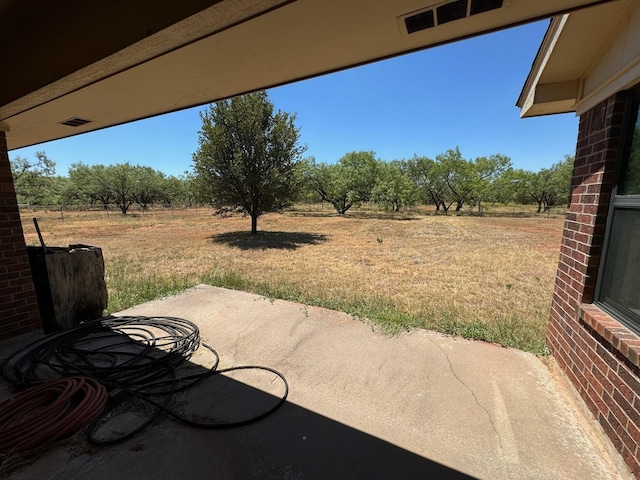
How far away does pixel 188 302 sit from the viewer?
13.3 feet

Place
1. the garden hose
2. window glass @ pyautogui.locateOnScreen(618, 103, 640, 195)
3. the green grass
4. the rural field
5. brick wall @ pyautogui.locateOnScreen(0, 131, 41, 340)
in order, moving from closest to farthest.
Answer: window glass @ pyautogui.locateOnScreen(618, 103, 640, 195)
the garden hose
brick wall @ pyautogui.locateOnScreen(0, 131, 41, 340)
the green grass
the rural field

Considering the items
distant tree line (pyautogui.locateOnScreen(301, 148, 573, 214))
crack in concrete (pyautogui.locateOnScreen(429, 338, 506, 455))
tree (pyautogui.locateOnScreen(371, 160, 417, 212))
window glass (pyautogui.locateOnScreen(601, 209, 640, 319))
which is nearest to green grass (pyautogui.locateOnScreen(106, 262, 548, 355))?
crack in concrete (pyautogui.locateOnScreen(429, 338, 506, 455))

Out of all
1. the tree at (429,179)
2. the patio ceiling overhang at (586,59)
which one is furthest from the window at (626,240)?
the tree at (429,179)

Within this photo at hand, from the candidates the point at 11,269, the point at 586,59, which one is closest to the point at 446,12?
the point at 586,59

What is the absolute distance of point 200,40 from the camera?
1.53m

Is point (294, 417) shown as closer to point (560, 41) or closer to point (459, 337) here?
point (459, 337)

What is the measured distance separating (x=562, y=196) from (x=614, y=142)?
41.6 metres

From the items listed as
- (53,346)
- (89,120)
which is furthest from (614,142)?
(53,346)

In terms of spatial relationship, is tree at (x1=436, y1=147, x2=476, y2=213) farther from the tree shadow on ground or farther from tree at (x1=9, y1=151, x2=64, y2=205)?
tree at (x1=9, y1=151, x2=64, y2=205)

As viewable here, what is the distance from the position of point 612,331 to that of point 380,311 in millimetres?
2277

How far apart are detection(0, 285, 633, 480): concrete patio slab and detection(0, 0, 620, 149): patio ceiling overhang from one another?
2.20m

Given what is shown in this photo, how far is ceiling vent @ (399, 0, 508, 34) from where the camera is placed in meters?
1.26

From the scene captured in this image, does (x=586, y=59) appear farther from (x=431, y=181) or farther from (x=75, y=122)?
(x=431, y=181)

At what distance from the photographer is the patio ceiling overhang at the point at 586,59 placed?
5.29ft
